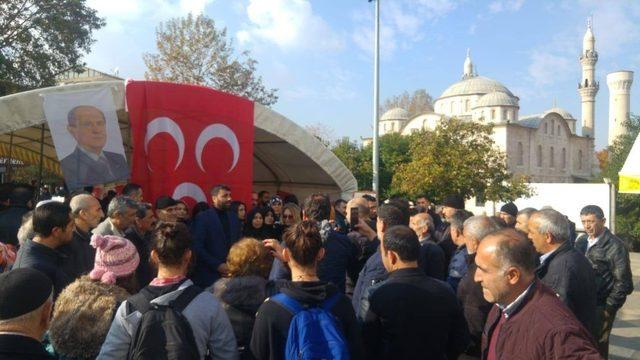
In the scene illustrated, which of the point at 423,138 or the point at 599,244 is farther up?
the point at 423,138

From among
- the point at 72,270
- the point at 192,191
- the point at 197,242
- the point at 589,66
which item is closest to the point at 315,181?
the point at 192,191

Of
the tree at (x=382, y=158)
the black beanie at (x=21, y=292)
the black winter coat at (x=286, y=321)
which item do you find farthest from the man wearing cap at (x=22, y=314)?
the tree at (x=382, y=158)

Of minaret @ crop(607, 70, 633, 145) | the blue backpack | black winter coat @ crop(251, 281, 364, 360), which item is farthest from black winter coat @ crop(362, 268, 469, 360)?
minaret @ crop(607, 70, 633, 145)

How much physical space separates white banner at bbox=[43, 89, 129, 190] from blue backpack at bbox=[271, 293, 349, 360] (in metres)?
6.11

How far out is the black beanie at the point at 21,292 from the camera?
6.57ft

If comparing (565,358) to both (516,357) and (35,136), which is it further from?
(35,136)

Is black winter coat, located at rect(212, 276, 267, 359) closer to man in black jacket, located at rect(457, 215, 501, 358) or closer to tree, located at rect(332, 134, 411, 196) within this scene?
man in black jacket, located at rect(457, 215, 501, 358)

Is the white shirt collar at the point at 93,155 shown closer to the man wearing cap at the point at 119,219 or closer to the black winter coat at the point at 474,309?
the man wearing cap at the point at 119,219

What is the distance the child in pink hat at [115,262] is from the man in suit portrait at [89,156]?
5.19 meters

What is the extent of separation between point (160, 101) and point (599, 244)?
705cm

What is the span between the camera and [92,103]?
810 centimetres

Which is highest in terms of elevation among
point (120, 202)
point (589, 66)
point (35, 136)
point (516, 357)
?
point (589, 66)

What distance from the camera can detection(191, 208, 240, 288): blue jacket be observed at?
5875 mm

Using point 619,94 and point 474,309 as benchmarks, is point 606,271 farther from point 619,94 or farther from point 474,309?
point 619,94
